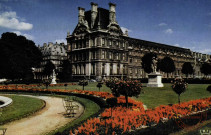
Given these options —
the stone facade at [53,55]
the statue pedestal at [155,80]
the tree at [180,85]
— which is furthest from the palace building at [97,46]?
the tree at [180,85]

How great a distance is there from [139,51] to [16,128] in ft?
266

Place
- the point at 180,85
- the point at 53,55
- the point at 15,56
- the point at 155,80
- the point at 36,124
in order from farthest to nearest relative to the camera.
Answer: the point at 53,55 < the point at 15,56 < the point at 155,80 < the point at 180,85 < the point at 36,124

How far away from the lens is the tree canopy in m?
50.5

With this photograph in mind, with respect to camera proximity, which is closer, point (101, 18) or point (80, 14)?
point (101, 18)

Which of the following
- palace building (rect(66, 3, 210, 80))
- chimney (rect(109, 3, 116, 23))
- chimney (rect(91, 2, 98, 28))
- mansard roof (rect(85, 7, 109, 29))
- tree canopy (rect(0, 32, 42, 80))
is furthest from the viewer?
chimney (rect(109, 3, 116, 23))

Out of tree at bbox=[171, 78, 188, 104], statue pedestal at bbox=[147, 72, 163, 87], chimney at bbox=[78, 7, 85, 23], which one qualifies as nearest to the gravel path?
tree at bbox=[171, 78, 188, 104]

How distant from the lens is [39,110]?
15969 millimetres

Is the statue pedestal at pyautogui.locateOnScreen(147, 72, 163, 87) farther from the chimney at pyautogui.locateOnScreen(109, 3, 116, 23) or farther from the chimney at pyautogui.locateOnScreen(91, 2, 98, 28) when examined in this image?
the chimney at pyautogui.locateOnScreen(109, 3, 116, 23)

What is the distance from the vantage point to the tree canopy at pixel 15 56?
50469 millimetres

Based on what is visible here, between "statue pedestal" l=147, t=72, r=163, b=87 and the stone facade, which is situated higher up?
the stone facade

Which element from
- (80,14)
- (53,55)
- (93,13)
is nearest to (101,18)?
(93,13)

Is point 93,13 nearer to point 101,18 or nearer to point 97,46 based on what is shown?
point 101,18

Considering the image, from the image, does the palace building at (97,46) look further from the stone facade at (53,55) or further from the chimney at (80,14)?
the stone facade at (53,55)

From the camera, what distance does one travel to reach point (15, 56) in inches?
2002
